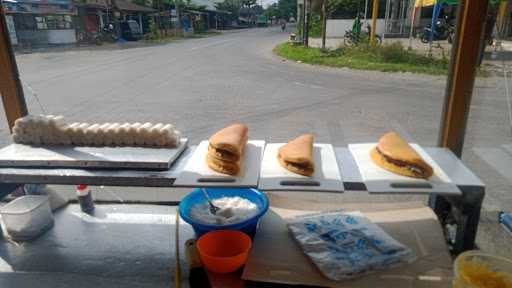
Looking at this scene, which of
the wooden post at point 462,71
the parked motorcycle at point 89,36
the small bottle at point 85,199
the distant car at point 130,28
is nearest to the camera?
the wooden post at point 462,71

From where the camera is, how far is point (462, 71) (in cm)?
202

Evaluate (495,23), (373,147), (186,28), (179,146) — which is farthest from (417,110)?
(186,28)

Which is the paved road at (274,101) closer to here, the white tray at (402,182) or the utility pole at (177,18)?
the utility pole at (177,18)

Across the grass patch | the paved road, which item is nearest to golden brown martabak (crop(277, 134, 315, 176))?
the paved road

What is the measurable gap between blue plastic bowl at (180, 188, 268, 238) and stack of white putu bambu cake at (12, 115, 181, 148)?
0.42m

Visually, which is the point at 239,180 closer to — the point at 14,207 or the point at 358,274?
the point at 358,274

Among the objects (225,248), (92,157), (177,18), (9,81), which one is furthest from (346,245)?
(177,18)

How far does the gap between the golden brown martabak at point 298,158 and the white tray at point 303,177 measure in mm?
25

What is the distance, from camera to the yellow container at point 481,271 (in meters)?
1.51

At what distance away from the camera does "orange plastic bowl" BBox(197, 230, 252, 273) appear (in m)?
1.86

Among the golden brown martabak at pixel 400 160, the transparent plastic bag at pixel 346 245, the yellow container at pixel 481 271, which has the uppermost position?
the golden brown martabak at pixel 400 160

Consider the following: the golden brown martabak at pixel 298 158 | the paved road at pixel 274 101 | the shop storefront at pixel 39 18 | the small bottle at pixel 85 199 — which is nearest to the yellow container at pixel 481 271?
the golden brown martabak at pixel 298 158

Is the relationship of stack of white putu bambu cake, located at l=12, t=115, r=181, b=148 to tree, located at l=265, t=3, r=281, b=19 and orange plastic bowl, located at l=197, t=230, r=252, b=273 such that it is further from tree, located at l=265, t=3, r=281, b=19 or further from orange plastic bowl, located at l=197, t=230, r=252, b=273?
tree, located at l=265, t=3, r=281, b=19

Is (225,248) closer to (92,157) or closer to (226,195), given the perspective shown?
(226,195)
